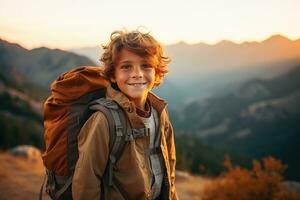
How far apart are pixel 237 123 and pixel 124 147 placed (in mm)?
124568

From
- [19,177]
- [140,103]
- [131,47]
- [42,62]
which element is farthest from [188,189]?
[42,62]

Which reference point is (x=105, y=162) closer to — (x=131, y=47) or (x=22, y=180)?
(x=131, y=47)

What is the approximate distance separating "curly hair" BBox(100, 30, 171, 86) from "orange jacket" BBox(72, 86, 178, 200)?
0.18 metres

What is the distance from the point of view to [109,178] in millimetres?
2031

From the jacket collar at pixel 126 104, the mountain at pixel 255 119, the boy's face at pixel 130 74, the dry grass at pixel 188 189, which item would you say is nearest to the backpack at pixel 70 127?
the jacket collar at pixel 126 104

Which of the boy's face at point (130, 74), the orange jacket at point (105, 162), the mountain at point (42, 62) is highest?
the boy's face at point (130, 74)

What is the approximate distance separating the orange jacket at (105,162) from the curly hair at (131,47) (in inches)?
7.3

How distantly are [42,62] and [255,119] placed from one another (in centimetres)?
8393

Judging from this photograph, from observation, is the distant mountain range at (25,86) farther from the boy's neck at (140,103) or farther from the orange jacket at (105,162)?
the orange jacket at (105,162)

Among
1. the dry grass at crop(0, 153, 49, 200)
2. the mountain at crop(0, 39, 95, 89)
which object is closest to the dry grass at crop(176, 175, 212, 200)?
the dry grass at crop(0, 153, 49, 200)

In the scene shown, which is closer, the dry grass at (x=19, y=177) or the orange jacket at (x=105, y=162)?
the orange jacket at (x=105, y=162)

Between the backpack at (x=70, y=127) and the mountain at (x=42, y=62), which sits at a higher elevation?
the backpack at (x=70, y=127)

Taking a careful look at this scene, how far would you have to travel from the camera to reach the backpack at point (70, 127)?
6.64ft

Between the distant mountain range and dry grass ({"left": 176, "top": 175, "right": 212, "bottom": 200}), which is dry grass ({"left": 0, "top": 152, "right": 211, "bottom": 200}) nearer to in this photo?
dry grass ({"left": 176, "top": 175, "right": 212, "bottom": 200})
